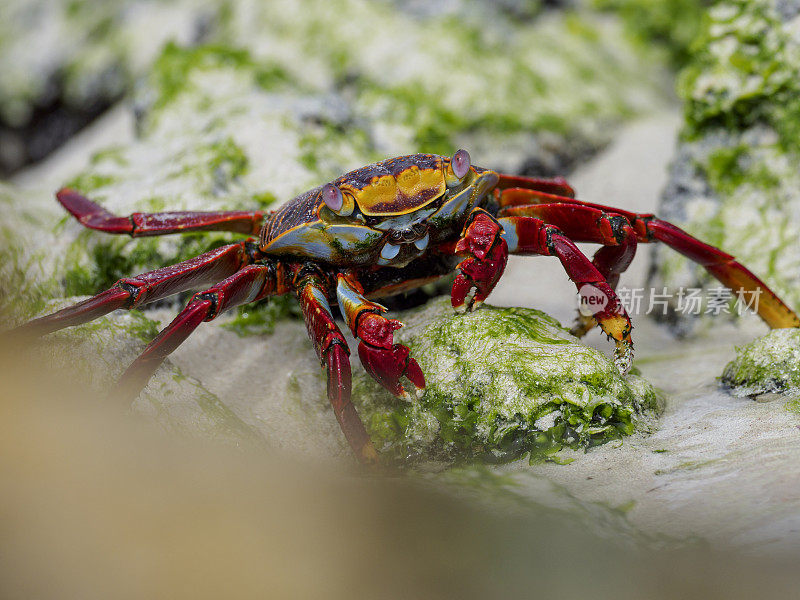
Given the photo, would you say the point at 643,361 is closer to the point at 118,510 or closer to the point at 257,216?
the point at 257,216

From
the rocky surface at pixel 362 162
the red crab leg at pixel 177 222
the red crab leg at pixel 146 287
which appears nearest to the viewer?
the rocky surface at pixel 362 162

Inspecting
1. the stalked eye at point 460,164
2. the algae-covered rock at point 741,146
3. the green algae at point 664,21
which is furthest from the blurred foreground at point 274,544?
the green algae at point 664,21

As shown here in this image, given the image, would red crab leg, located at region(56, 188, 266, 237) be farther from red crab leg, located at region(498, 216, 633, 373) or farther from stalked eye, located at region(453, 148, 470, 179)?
red crab leg, located at region(498, 216, 633, 373)

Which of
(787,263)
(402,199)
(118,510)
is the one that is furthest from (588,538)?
(787,263)

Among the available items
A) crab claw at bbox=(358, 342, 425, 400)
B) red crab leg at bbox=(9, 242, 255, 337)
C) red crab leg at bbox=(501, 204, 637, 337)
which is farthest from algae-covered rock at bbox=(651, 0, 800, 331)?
red crab leg at bbox=(9, 242, 255, 337)

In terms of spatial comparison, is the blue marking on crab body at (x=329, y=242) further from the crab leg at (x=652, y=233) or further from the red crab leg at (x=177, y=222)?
the crab leg at (x=652, y=233)

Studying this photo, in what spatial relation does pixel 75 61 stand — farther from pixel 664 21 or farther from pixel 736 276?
pixel 736 276

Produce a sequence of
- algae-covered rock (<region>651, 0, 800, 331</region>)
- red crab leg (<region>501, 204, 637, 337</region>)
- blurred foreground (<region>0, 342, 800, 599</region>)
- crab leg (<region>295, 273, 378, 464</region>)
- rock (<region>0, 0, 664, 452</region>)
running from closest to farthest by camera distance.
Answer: blurred foreground (<region>0, 342, 800, 599</region>) < crab leg (<region>295, 273, 378, 464</region>) < red crab leg (<region>501, 204, 637, 337</region>) < rock (<region>0, 0, 664, 452</region>) < algae-covered rock (<region>651, 0, 800, 331</region>)
